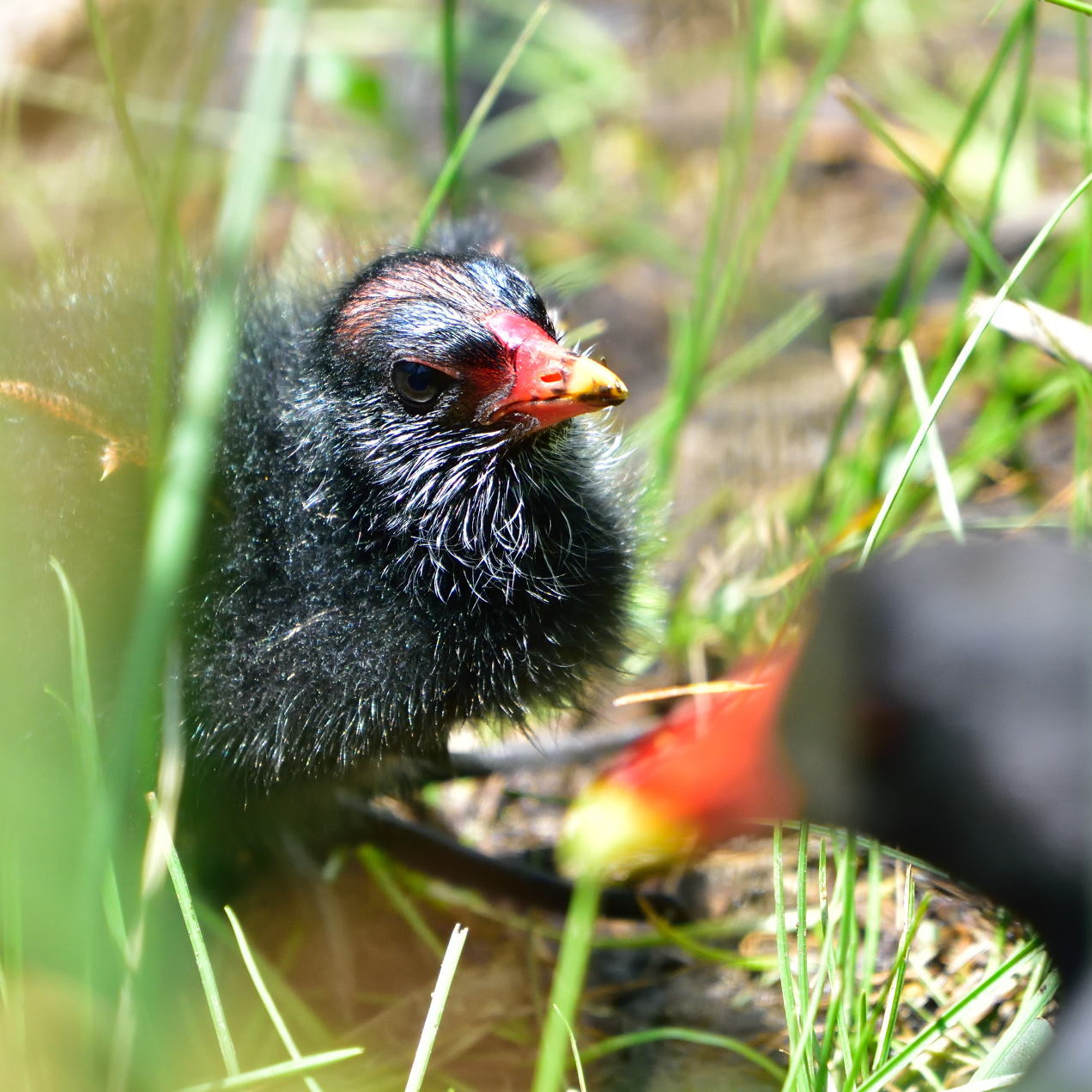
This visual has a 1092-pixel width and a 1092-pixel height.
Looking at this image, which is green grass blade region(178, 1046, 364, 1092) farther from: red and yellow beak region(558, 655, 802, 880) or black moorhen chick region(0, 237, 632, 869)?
black moorhen chick region(0, 237, 632, 869)

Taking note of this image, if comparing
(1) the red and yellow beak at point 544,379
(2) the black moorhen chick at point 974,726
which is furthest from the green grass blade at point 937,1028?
(1) the red and yellow beak at point 544,379

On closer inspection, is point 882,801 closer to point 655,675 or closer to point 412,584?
point 412,584

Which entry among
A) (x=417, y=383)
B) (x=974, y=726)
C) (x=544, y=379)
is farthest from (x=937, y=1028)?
(x=417, y=383)

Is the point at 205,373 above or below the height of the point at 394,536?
above

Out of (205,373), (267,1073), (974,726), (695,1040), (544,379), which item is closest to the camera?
(974,726)

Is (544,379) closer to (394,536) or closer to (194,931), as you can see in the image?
(394,536)

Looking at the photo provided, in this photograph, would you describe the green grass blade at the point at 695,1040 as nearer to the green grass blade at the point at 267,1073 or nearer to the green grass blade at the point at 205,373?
the green grass blade at the point at 267,1073

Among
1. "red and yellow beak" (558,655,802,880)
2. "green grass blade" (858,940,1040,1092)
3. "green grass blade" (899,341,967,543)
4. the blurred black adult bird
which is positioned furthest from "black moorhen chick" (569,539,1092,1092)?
the blurred black adult bird
